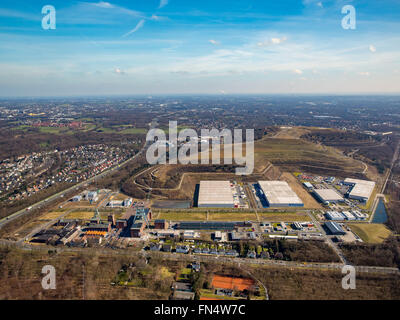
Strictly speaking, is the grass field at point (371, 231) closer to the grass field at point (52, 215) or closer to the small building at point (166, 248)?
the small building at point (166, 248)

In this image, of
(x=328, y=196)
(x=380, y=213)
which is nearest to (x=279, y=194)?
(x=328, y=196)

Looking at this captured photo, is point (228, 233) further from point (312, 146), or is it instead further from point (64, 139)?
point (64, 139)

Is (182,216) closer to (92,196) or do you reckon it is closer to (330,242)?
(92,196)

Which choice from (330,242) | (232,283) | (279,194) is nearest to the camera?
(232,283)

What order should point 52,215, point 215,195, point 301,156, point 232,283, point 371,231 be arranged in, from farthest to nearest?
point 301,156, point 215,195, point 52,215, point 371,231, point 232,283

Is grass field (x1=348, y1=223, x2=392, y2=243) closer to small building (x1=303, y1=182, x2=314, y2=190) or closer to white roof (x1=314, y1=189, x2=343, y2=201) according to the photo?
white roof (x1=314, y1=189, x2=343, y2=201)

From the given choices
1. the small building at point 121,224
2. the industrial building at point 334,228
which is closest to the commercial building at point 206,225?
the small building at point 121,224
